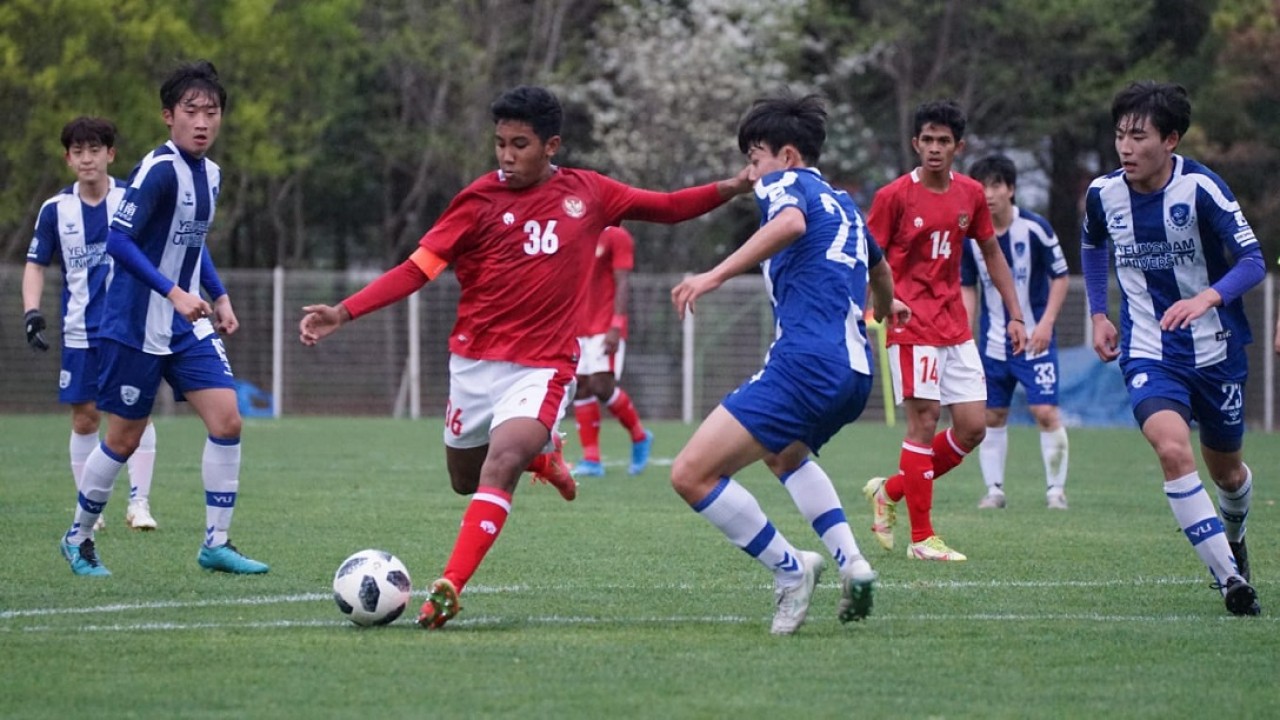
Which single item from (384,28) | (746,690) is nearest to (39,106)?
(384,28)

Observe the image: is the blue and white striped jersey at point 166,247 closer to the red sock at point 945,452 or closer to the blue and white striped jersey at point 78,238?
the blue and white striped jersey at point 78,238

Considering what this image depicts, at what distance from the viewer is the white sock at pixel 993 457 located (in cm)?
1257

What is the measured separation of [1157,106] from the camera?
7316mm

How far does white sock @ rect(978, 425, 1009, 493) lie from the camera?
41.2 feet

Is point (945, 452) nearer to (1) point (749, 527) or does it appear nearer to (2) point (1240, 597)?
(2) point (1240, 597)

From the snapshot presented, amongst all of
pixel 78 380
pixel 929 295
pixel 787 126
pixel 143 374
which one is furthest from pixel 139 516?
pixel 787 126

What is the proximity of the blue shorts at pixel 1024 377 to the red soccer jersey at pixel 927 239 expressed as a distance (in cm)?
310

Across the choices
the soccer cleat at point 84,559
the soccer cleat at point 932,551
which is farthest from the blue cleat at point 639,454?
the soccer cleat at point 84,559

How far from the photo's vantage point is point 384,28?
30.9m

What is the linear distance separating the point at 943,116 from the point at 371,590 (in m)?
4.27

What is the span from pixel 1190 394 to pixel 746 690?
2878 millimetres

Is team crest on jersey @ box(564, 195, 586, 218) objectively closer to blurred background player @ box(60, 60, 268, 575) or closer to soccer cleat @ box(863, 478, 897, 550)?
blurred background player @ box(60, 60, 268, 575)

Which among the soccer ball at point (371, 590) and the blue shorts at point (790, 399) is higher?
the blue shorts at point (790, 399)

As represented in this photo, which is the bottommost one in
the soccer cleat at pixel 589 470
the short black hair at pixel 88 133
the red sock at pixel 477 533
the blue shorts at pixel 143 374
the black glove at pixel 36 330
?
the soccer cleat at pixel 589 470
